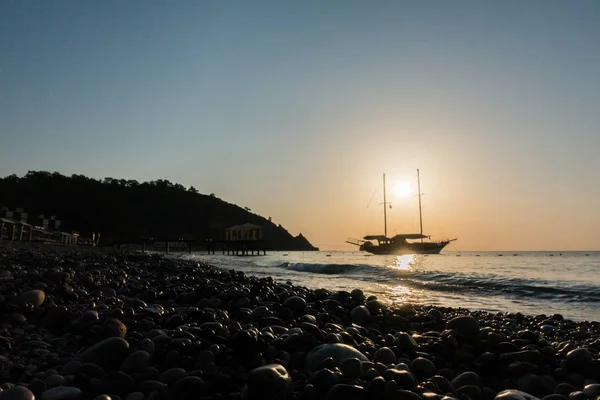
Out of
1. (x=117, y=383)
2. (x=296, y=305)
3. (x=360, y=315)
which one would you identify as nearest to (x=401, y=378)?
(x=117, y=383)

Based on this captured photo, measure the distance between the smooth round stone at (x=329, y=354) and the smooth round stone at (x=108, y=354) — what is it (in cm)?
158

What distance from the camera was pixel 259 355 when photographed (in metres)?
3.53

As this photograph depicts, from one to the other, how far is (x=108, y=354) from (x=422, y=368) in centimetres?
279

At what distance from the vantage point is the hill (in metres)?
95.9

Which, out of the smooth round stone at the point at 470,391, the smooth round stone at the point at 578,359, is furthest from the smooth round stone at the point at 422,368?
the smooth round stone at the point at 578,359

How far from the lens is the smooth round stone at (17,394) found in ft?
8.11

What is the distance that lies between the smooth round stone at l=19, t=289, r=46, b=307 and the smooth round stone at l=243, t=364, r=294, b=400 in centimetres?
352

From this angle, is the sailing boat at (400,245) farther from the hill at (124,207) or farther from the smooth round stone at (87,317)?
the smooth round stone at (87,317)

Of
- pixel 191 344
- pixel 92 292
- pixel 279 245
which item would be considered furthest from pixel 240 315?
pixel 279 245

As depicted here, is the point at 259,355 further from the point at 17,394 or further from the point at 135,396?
the point at 17,394

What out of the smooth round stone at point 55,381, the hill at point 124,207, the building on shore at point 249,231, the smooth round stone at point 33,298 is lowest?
the smooth round stone at point 55,381

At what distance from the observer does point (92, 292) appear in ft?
22.1

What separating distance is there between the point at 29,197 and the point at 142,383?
110m

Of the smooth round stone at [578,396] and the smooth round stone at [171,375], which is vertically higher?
the smooth round stone at [171,375]
